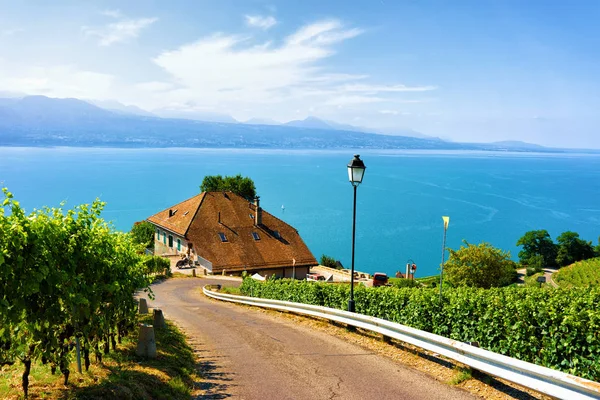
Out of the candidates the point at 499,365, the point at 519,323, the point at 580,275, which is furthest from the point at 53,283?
the point at 580,275

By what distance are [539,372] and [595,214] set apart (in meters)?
210

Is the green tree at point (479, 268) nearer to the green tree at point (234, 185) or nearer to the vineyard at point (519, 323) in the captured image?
the vineyard at point (519, 323)

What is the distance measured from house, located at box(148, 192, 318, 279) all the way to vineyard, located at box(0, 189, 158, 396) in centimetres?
3993

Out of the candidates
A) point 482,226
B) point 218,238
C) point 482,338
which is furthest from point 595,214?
point 482,338

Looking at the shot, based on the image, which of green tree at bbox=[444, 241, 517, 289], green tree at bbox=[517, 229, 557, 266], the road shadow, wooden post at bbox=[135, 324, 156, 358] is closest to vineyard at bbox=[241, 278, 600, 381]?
the road shadow

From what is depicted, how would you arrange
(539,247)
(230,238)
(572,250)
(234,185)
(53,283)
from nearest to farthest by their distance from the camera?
(53,283), (230,238), (234,185), (572,250), (539,247)

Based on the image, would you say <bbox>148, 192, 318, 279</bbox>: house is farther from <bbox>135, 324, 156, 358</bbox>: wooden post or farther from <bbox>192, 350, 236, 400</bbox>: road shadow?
<bbox>135, 324, 156, 358</bbox>: wooden post

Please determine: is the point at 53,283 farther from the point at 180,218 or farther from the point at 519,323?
the point at 180,218

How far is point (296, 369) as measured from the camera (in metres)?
9.73

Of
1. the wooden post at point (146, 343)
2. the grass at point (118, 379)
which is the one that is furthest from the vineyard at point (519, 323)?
the wooden post at point (146, 343)

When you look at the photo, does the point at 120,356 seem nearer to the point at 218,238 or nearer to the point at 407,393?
the point at 407,393

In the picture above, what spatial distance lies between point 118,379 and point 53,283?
2.26 meters

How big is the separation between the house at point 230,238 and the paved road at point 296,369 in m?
34.2

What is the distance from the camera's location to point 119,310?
33.8ft
